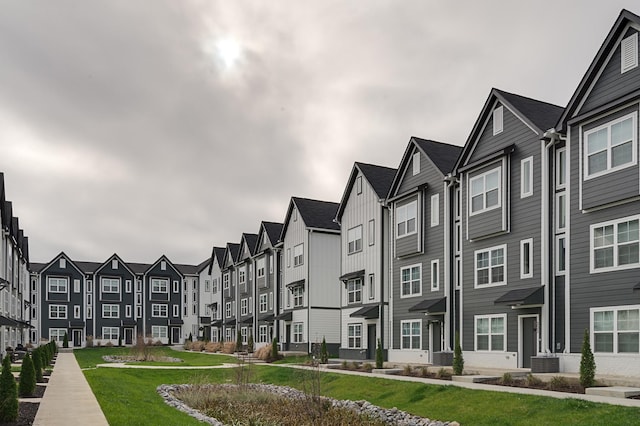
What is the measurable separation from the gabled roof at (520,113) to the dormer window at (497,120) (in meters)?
0.29

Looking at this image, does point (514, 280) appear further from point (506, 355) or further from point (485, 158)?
point (485, 158)

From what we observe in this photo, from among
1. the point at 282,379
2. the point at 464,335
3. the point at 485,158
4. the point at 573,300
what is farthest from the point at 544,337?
the point at 282,379

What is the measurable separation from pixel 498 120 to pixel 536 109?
1.47 meters

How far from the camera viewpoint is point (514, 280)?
23375 mm

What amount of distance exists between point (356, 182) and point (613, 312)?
1895 cm

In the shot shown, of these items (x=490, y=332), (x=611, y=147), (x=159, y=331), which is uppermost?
(x=611, y=147)

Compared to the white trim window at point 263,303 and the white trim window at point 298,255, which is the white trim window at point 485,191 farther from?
the white trim window at point 263,303

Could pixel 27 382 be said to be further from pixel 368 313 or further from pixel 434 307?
pixel 368 313

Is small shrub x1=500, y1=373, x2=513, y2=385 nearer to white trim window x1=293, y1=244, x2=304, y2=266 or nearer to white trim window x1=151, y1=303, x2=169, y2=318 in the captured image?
white trim window x1=293, y1=244, x2=304, y2=266

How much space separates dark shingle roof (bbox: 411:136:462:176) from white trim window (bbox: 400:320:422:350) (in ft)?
23.7

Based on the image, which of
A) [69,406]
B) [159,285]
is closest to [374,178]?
[69,406]

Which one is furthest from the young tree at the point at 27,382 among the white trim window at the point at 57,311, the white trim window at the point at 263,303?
the white trim window at the point at 57,311

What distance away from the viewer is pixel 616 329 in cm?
1888

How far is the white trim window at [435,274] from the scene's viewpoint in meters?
28.2
